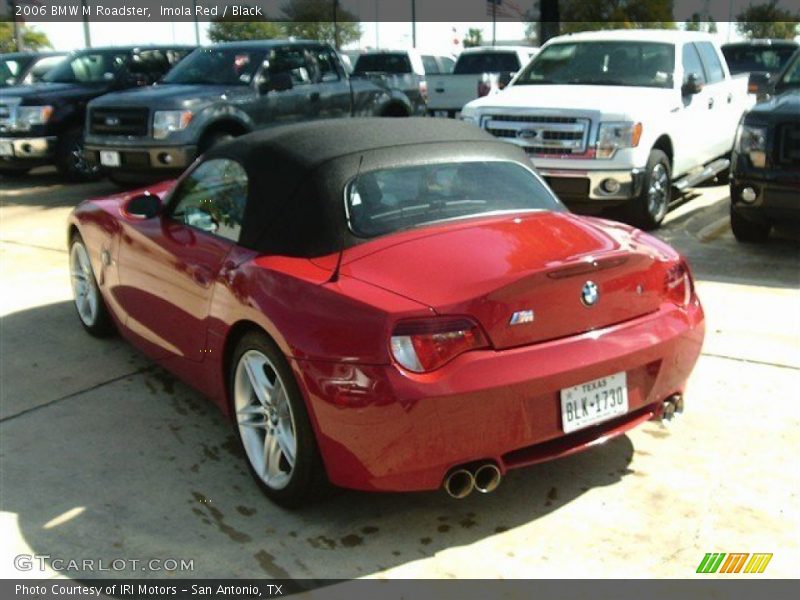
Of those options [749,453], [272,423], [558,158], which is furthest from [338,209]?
[558,158]

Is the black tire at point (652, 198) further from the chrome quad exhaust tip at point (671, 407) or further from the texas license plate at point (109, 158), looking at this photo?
the texas license plate at point (109, 158)

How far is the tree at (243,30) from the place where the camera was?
47.4 metres

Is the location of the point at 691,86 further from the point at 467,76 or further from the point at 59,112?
the point at 59,112

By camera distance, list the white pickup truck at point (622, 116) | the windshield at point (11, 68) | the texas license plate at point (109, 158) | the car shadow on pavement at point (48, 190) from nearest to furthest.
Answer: the white pickup truck at point (622, 116)
the texas license plate at point (109, 158)
the car shadow on pavement at point (48, 190)
the windshield at point (11, 68)

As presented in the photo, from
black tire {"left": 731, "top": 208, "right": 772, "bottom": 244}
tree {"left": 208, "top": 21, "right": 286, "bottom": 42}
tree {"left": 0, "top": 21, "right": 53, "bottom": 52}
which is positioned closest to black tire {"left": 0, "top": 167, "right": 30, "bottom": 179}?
black tire {"left": 731, "top": 208, "right": 772, "bottom": 244}

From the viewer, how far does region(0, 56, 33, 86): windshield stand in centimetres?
1583

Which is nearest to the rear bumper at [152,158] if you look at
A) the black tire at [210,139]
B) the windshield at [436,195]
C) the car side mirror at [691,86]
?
the black tire at [210,139]

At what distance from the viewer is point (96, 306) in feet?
19.4

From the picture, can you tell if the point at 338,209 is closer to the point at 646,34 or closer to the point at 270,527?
the point at 270,527

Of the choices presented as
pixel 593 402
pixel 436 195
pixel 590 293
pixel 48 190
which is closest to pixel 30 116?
pixel 48 190

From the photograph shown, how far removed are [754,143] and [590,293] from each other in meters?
4.82

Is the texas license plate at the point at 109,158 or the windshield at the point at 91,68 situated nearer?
the texas license plate at the point at 109,158

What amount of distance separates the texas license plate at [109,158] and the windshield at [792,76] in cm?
755

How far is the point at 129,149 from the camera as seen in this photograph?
11.0 m
